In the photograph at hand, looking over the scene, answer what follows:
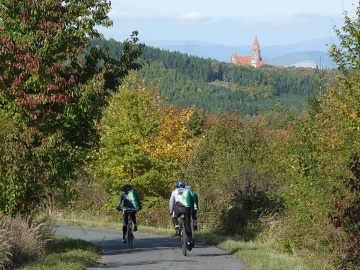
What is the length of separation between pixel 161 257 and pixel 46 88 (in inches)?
195

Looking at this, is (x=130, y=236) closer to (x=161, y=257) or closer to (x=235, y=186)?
(x=161, y=257)

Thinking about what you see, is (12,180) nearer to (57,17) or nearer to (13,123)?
(13,123)

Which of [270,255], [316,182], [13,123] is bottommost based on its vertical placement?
[270,255]

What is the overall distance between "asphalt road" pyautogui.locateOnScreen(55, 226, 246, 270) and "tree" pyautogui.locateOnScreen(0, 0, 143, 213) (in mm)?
2585

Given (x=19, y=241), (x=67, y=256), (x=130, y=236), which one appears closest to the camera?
(x=19, y=241)

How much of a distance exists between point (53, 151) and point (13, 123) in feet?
4.44

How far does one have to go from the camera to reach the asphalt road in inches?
566

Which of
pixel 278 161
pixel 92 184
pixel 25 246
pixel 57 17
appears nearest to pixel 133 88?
pixel 92 184

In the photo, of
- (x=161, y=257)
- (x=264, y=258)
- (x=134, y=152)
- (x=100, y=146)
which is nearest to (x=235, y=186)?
(x=100, y=146)

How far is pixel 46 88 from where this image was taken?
15.7 metres

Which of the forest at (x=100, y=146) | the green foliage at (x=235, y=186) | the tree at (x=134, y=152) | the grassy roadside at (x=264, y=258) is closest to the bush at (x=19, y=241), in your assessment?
the forest at (x=100, y=146)

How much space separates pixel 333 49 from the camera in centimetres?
2136

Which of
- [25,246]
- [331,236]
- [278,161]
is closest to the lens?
[25,246]

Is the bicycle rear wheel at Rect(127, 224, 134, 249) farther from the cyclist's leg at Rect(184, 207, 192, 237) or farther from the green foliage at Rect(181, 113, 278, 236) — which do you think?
the green foliage at Rect(181, 113, 278, 236)
